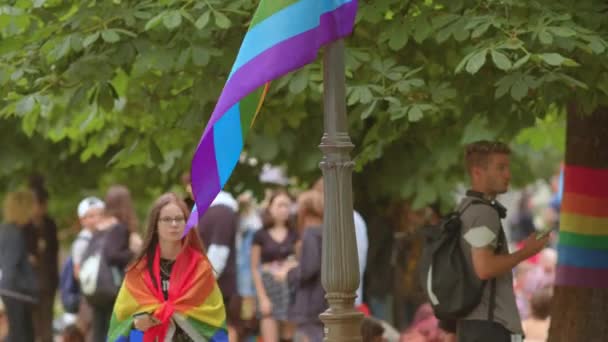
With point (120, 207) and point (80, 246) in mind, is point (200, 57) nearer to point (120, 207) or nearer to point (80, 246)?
point (120, 207)

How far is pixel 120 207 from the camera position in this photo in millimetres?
15164

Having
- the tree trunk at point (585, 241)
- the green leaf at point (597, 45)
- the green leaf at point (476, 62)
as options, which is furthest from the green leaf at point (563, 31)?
the tree trunk at point (585, 241)

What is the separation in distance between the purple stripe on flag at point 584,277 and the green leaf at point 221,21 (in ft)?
10.5

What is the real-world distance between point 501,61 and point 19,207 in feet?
28.2

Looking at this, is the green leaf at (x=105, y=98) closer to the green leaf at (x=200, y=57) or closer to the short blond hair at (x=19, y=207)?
the green leaf at (x=200, y=57)

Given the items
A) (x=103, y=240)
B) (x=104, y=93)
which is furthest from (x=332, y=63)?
(x=103, y=240)

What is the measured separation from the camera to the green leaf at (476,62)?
372 inches

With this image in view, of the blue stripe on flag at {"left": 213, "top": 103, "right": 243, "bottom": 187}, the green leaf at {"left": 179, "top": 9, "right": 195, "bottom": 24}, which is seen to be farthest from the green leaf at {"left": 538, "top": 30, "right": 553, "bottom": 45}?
the green leaf at {"left": 179, "top": 9, "right": 195, "bottom": 24}

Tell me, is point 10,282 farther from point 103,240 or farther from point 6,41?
point 6,41

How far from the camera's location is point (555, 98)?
10016mm

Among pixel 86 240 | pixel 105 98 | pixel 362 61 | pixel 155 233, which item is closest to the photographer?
pixel 362 61

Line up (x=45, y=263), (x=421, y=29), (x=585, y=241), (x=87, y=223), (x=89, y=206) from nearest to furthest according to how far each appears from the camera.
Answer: (x=421, y=29)
(x=585, y=241)
(x=87, y=223)
(x=89, y=206)
(x=45, y=263)

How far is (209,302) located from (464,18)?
2.47 meters

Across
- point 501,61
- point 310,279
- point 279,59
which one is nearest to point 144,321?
point 279,59
